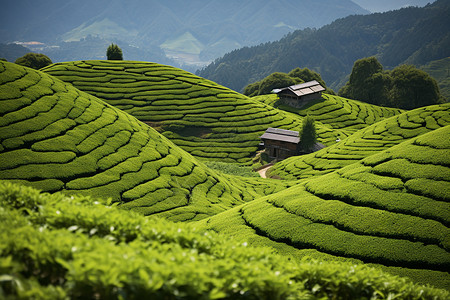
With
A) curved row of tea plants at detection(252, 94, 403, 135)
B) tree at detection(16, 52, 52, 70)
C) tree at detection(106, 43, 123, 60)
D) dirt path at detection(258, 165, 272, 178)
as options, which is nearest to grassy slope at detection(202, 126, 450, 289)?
dirt path at detection(258, 165, 272, 178)

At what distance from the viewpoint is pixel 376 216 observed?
16047mm

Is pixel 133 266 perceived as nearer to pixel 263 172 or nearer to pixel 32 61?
pixel 263 172

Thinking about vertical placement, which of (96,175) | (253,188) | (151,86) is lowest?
(253,188)

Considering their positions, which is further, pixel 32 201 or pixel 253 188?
pixel 253 188

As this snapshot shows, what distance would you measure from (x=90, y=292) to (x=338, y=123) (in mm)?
78891

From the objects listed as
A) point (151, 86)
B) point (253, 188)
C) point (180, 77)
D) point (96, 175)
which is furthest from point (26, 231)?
point (180, 77)

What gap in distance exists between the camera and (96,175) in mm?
25438

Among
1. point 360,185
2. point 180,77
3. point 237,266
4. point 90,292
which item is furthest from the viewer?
point 180,77

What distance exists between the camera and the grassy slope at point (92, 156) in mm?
23828

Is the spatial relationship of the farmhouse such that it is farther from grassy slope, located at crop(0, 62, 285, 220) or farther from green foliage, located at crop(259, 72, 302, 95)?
grassy slope, located at crop(0, 62, 285, 220)

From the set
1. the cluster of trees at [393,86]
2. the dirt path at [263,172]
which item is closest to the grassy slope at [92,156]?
the dirt path at [263,172]

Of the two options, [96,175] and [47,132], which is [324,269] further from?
[47,132]

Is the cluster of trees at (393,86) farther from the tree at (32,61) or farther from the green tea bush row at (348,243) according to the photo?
the green tea bush row at (348,243)

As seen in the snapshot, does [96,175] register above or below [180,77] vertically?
below
